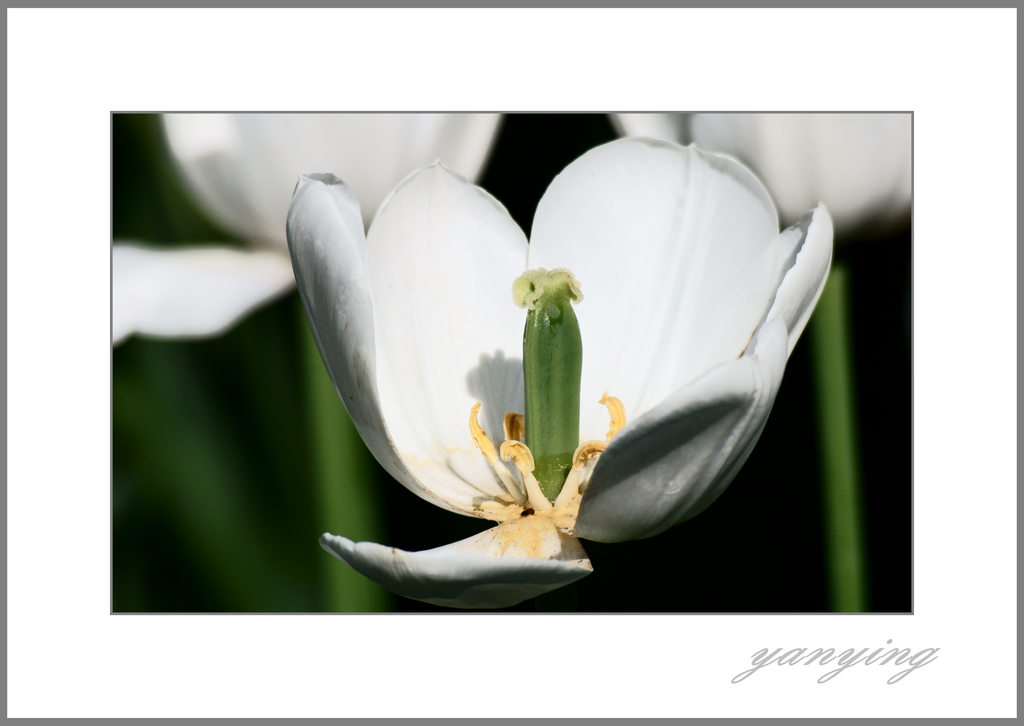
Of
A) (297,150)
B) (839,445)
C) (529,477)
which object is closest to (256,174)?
(297,150)

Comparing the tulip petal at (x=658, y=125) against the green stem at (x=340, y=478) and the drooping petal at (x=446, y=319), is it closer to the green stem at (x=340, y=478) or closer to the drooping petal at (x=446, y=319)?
the drooping petal at (x=446, y=319)

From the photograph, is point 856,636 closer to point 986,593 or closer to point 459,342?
point 986,593

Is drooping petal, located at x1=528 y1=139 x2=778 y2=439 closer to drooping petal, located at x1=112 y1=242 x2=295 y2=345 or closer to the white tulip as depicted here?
the white tulip

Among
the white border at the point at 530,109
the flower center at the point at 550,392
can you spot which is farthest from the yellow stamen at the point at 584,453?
the white border at the point at 530,109

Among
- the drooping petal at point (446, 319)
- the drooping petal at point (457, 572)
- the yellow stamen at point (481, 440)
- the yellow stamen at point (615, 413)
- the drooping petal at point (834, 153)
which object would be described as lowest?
the drooping petal at point (457, 572)

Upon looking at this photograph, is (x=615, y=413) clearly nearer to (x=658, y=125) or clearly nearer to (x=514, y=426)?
(x=514, y=426)

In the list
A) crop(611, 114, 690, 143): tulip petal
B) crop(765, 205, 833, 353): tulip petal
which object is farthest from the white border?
crop(765, 205, 833, 353): tulip petal
